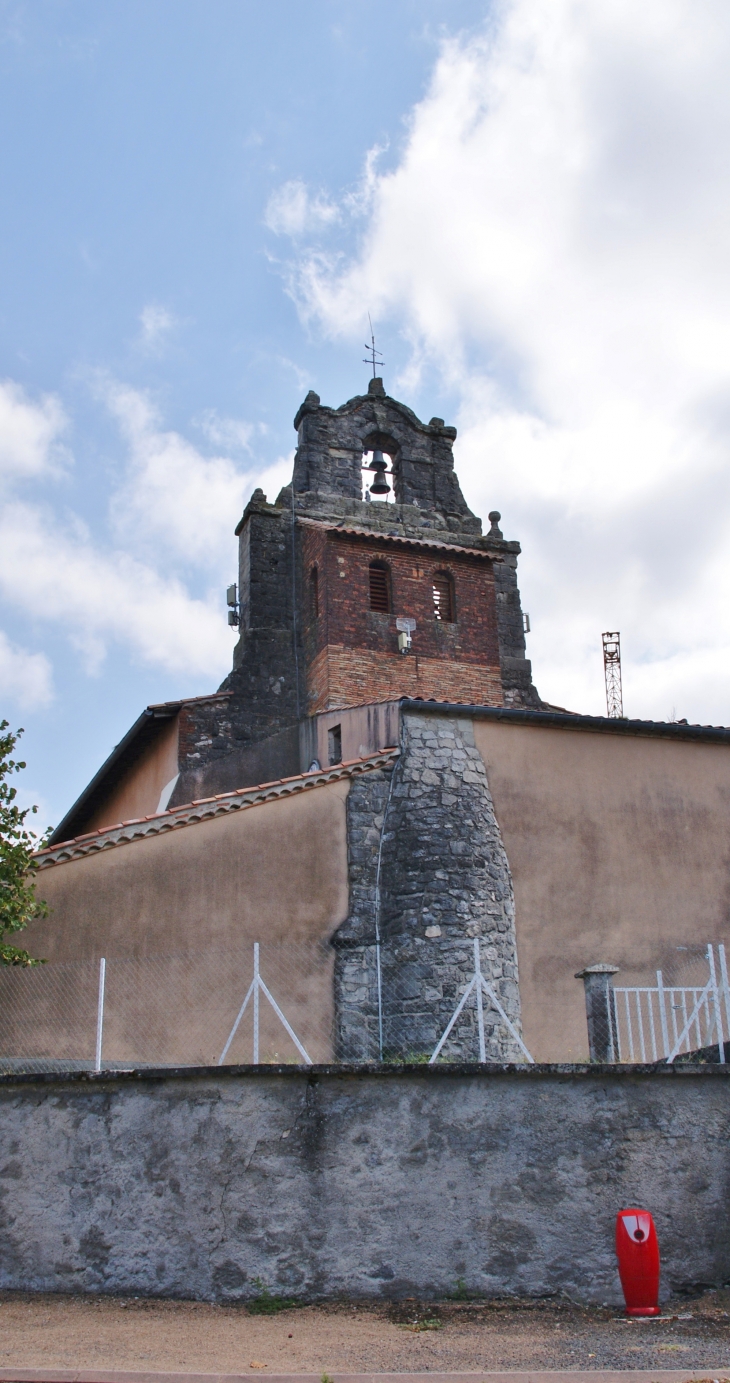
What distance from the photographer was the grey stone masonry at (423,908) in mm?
13562

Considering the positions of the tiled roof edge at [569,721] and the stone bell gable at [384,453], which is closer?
the tiled roof edge at [569,721]

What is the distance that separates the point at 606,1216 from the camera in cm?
848

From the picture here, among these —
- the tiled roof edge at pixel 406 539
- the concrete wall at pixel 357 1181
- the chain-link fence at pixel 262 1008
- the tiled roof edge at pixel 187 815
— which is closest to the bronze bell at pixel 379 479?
the tiled roof edge at pixel 406 539

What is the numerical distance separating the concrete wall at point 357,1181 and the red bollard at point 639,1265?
0.97 feet

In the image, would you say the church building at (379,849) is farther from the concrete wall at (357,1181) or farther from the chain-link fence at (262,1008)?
the concrete wall at (357,1181)

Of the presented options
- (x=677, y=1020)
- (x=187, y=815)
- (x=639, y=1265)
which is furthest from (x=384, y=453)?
(x=639, y=1265)

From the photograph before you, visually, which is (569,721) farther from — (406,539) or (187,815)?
(406,539)

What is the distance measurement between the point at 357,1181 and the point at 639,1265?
6.59ft

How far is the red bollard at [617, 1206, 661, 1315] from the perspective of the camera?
8.02m

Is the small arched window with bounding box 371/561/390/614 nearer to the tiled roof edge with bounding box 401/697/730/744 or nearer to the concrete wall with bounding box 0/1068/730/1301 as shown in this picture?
the tiled roof edge with bounding box 401/697/730/744

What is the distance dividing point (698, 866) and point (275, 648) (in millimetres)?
8637

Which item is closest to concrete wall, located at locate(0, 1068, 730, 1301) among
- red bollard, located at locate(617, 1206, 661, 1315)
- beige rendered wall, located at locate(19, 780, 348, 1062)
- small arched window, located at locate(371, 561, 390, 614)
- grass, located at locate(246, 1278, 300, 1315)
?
grass, located at locate(246, 1278, 300, 1315)

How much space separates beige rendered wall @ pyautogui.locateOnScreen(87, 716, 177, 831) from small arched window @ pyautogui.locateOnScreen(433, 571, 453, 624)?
227 inches

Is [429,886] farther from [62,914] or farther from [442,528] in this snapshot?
[442,528]
